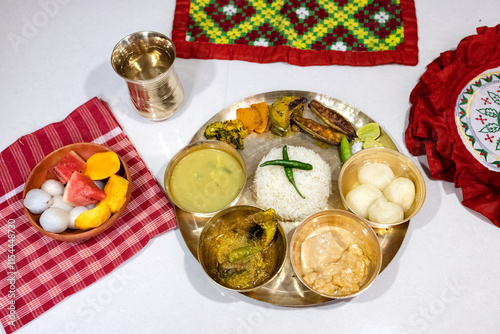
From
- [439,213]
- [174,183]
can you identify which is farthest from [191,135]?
[439,213]

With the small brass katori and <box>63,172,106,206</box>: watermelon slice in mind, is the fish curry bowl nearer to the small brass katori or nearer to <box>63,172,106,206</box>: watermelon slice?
<box>63,172,106,206</box>: watermelon slice

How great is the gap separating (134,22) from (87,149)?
855 millimetres

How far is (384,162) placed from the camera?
5.85ft

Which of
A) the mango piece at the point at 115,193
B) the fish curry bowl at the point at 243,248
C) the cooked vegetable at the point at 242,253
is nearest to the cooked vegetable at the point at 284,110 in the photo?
the fish curry bowl at the point at 243,248

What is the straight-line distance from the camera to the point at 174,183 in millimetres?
1759

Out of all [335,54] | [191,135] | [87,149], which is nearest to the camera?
[87,149]

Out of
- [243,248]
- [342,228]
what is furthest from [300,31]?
[243,248]

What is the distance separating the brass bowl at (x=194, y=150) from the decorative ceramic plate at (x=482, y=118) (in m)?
0.93

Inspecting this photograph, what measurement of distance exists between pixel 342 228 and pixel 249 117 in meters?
0.59

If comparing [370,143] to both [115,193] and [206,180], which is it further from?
[115,193]

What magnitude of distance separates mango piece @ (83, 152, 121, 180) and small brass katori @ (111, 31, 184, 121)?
11.5 inches

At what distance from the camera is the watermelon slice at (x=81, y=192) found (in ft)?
5.29

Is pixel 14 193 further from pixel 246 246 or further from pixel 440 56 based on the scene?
pixel 440 56

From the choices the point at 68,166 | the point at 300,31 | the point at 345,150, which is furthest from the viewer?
the point at 300,31
